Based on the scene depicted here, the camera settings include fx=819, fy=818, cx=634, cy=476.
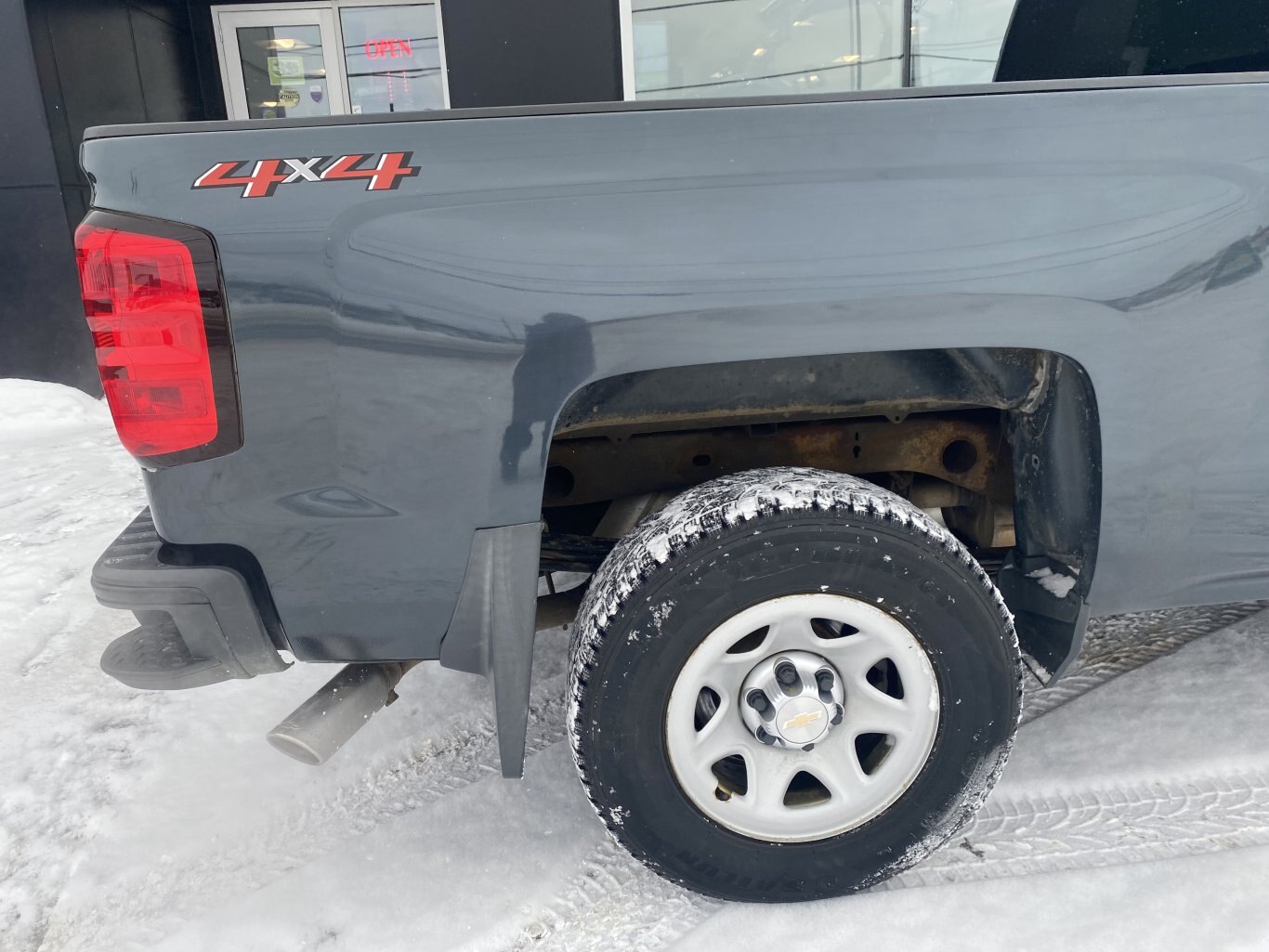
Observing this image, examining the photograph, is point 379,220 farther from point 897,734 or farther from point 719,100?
point 897,734

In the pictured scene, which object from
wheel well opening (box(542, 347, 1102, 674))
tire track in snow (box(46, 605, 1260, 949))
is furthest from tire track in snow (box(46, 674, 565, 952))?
wheel well opening (box(542, 347, 1102, 674))

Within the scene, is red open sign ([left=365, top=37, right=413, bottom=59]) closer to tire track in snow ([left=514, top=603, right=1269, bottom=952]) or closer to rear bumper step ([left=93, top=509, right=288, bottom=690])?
rear bumper step ([left=93, top=509, right=288, bottom=690])

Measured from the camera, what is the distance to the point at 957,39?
14.1 feet

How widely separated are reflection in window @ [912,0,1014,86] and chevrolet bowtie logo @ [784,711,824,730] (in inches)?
102

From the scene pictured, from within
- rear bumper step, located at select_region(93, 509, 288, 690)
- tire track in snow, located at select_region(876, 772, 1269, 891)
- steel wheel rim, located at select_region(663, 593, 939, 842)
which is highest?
rear bumper step, located at select_region(93, 509, 288, 690)

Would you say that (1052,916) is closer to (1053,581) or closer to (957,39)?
(1053,581)

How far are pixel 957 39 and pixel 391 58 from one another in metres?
5.71

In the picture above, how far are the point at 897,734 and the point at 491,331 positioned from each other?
3.73 ft

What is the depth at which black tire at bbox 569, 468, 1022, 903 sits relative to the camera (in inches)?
61.2

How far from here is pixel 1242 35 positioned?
7.54ft

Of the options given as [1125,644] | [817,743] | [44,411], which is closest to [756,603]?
[817,743]

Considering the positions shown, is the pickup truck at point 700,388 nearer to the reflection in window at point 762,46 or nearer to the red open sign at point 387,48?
the reflection in window at point 762,46

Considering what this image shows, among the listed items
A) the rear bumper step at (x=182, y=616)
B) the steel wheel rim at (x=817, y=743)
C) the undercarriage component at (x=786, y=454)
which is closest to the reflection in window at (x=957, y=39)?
the undercarriage component at (x=786, y=454)

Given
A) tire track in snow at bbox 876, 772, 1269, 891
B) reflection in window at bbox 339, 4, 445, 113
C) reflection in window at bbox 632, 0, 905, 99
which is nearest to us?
tire track in snow at bbox 876, 772, 1269, 891
